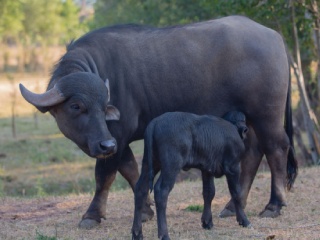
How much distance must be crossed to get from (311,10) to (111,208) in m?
4.98

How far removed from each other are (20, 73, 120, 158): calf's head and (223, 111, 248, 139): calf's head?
1.32 m

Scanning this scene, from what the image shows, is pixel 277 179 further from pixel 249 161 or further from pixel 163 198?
pixel 163 198

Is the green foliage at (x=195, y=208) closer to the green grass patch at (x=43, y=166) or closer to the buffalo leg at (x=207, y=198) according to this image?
the buffalo leg at (x=207, y=198)

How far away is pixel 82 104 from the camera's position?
22.9 feet

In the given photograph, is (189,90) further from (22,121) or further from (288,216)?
(22,121)

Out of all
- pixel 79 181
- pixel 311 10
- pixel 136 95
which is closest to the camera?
pixel 136 95

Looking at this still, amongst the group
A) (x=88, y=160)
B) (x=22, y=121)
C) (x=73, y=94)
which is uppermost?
(x=73, y=94)

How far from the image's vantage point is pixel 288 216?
7.86m

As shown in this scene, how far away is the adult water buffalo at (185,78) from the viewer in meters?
7.62

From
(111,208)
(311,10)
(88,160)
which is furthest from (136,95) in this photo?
(88,160)

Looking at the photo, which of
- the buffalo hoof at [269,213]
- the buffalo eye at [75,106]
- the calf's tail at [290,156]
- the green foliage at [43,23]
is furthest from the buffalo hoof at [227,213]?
the green foliage at [43,23]

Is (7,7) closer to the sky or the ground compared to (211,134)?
closer to the ground

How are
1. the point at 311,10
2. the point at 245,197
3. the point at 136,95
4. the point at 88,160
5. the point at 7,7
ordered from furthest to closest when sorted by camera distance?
the point at 7,7, the point at 88,160, the point at 311,10, the point at 245,197, the point at 136,95

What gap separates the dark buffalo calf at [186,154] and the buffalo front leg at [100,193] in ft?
2.65
